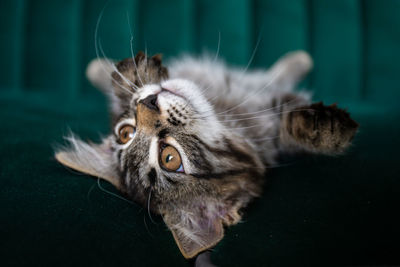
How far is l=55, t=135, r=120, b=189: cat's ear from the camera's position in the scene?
3.48 ft

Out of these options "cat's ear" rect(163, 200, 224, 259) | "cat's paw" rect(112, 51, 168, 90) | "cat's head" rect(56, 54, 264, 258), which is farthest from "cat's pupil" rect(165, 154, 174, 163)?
"cat's paw" rect(112, 51, 168, 90)

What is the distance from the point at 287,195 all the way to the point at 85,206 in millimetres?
629

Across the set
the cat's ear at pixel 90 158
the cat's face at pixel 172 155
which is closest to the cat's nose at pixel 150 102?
the cat's face at pixel 172 155

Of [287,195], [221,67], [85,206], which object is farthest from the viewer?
[221,67]

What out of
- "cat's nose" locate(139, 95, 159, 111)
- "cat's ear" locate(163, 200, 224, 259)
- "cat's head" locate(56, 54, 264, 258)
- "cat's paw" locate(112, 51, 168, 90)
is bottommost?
"cat's ear" locate(163, 200, 224, 259)

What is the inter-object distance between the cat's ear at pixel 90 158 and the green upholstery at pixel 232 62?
45mm

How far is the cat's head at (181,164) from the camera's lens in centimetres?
97

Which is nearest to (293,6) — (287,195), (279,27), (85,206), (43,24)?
(279,27)

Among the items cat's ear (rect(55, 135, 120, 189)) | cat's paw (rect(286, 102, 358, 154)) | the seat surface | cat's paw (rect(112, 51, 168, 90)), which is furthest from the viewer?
cat's paw (rect(112, 51, 168, 90))

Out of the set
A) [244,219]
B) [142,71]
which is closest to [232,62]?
[142,71]

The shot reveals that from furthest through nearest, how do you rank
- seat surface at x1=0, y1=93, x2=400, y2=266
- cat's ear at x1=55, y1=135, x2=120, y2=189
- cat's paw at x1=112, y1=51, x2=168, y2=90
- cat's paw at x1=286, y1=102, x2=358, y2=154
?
cat's paw at x1=112, y1=51, x2=168, y2=90 → cat's ear at x1=55, y1=135, x2=120, y2=189 → cat's paw at x1=286, y1=102, x2=358, y2=154 → seat surface at x1=0, y1=93, x2=400, y2=266

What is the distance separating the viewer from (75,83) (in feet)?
7.02

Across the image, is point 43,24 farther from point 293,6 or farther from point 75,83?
point 293,6

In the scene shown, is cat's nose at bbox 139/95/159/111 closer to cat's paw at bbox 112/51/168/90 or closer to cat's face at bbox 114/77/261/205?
cat's face at bbox 114/77/261/205
